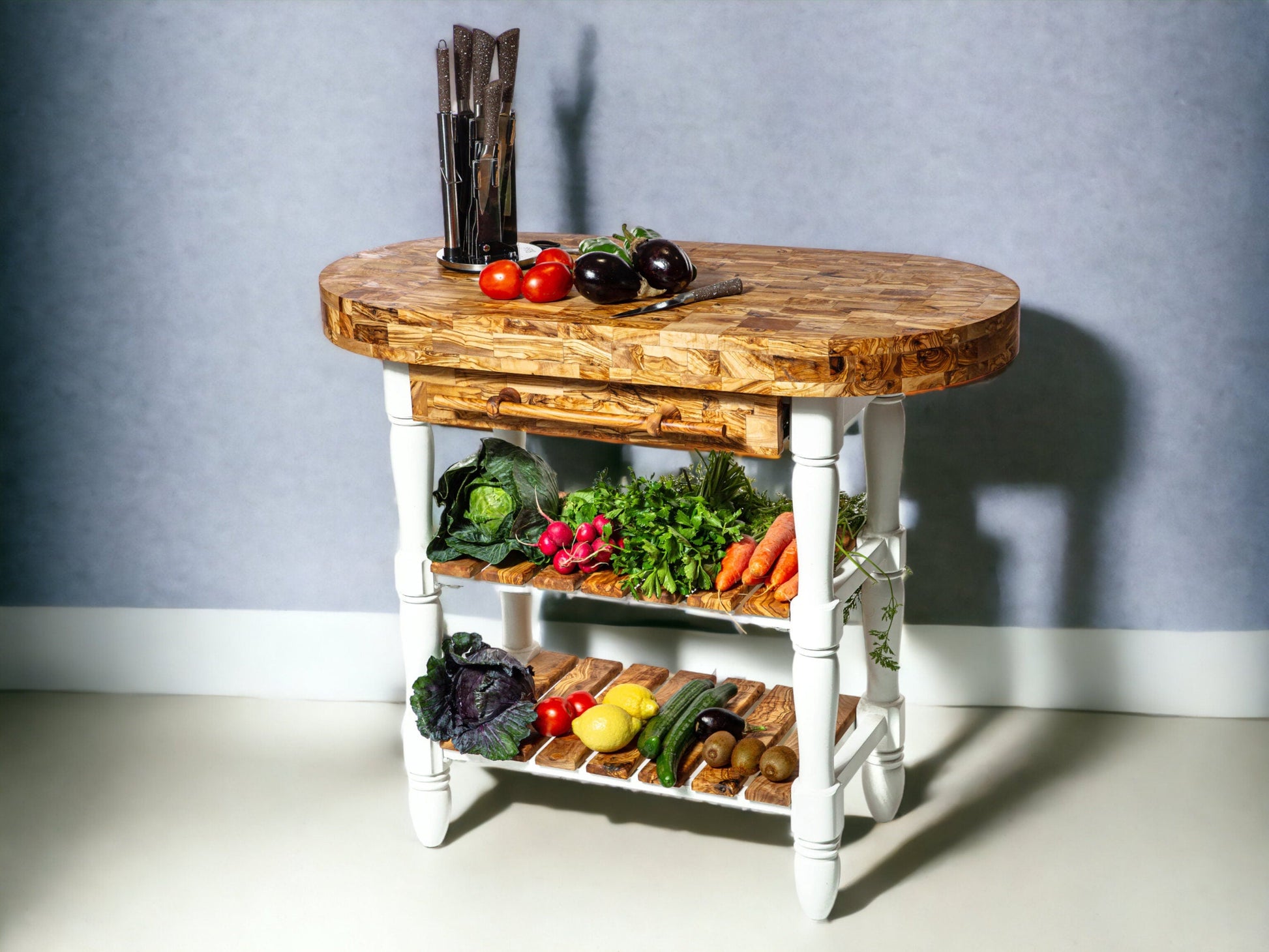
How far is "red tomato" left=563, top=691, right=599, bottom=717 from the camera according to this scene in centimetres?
283

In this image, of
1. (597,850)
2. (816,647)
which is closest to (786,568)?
(816,647)

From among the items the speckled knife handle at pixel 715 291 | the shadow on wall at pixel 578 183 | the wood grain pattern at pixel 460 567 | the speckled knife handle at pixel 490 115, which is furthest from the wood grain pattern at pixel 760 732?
the speckled knife handle at pixel 490 115

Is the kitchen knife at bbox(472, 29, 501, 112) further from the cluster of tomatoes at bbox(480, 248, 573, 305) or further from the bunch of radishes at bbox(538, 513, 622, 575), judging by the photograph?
the bunch of radishes at bbox(538, 513, 622, 575)

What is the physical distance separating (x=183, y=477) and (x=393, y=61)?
124 cm

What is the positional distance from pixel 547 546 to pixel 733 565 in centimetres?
38

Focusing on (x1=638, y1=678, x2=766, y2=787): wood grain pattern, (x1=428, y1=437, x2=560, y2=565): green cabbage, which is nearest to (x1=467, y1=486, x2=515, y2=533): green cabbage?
(x1=428, y1=437, x2=560, y2=565): green cabbage

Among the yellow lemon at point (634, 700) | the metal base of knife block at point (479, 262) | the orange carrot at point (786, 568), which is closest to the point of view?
the orange carrot at point (786, 568)

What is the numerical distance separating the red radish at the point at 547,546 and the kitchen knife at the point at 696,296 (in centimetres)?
53

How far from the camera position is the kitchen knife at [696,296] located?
233 centimetres

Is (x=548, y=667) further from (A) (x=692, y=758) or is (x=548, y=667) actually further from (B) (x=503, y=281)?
(B) (x=503, y=281)

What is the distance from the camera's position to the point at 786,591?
7.98 ft

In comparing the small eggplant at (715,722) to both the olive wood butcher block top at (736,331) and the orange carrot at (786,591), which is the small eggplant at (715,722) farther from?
the olive wood butcher block top at (736,331)

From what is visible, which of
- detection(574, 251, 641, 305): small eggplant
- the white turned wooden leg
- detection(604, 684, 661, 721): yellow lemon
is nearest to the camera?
the white turned wooden leg

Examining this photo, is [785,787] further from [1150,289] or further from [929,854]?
[1150,289]
